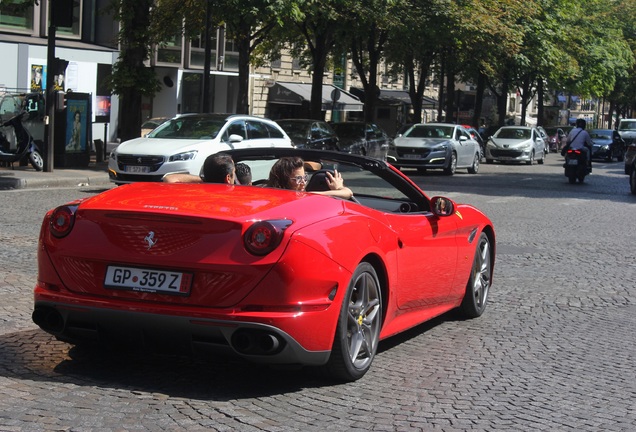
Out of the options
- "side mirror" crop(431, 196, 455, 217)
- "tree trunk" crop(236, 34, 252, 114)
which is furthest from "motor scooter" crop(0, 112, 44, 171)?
"side mirror" crop(431, 196, 455, 217)

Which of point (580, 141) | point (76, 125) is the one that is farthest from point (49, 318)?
point (580, 141)

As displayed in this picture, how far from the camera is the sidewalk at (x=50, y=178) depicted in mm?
19719

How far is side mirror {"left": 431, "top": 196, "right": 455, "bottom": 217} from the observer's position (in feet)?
23.0

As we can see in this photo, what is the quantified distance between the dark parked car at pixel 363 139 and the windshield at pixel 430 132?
1.14 metres

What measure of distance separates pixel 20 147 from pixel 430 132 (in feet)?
47.4

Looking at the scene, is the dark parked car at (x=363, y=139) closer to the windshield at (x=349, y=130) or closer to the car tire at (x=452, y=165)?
the windshield at (x=349, y=130)

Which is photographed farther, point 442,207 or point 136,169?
point 136,169

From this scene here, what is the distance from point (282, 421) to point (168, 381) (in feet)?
2.96

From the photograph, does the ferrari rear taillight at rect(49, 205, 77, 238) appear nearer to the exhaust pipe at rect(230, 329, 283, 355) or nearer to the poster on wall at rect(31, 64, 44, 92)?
the exhaust pipe at rect(230, 329, 283, 355)

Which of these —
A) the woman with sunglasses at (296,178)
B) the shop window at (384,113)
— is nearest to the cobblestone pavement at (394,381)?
the woman with sunglasses at (296,178)

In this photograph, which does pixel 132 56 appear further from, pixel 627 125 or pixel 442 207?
pixel 627 125

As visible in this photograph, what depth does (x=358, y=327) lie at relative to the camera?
5.75 m

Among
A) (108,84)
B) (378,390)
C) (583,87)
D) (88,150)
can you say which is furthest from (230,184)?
(583,87)

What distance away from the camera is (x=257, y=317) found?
16.8 ft
